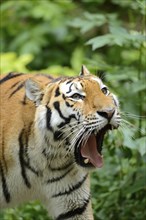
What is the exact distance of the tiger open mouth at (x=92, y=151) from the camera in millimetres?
3816

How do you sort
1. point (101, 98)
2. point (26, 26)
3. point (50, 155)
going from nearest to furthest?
point (101, 98), point (50, 155), point (26, 26)

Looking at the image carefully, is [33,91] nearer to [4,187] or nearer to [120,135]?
[4,187]

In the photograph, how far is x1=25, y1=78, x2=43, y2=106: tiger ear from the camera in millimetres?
3938

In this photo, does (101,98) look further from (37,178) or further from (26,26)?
(26,26)

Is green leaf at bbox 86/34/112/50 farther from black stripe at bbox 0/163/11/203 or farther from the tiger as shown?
black stripe at bbox 0/163/11/203

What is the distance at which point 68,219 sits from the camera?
4223 mm

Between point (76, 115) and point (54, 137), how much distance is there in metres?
0.20

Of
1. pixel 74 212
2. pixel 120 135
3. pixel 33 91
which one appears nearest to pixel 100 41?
pixel 120 135

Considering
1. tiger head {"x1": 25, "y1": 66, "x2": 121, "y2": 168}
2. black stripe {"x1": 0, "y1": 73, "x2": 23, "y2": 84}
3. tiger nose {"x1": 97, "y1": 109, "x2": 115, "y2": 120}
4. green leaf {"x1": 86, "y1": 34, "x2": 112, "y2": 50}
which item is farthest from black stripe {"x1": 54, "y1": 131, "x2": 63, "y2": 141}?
green leaf {"x1": 86, "y1": 34, "x2": 112, "y2": 50}

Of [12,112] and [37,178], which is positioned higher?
[12,112]

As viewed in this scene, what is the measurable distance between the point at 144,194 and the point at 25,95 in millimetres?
1335

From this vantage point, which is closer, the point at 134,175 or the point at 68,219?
the point at 68,219

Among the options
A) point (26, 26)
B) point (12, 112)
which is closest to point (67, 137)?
point (12, 112)

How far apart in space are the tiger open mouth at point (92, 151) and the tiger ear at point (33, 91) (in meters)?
0.32
